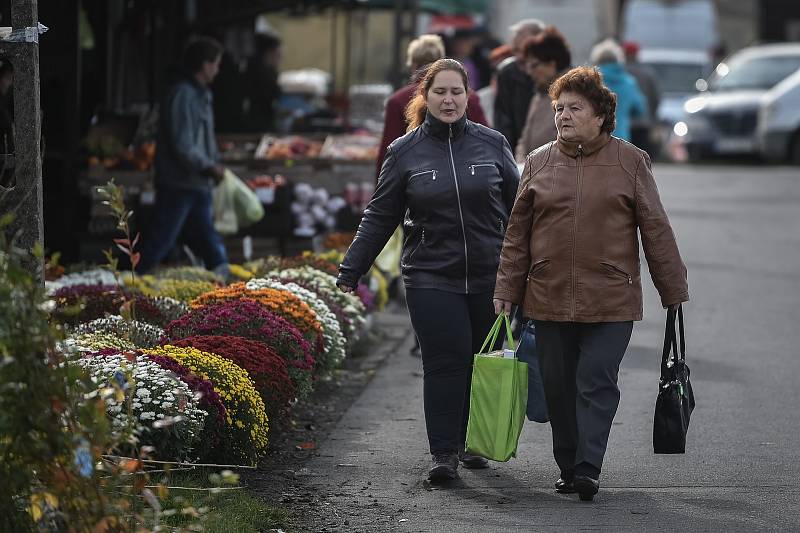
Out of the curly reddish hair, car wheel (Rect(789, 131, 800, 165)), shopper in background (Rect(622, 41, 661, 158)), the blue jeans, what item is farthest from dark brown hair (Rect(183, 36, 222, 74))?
car wheel (Rect(789, 131, 800, 165))

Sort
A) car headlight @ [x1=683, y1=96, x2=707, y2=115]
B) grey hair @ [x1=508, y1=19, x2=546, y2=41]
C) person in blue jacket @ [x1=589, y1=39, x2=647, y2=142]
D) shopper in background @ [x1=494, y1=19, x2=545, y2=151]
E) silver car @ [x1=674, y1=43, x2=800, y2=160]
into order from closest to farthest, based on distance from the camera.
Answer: shopper in background @ [x1=494, y1=19, x2=545, y2=151] < grey hair @ [x1=508, y1=19, x2=546, y2=41] < person in blue jacket @ [x1=589, y1=39, x2=647, y2=142] < silver car @ [x1=674, y1=43, x2=800, y2=160] < car headlight @ [x1=683, y1=96, x2=707, y2=115]

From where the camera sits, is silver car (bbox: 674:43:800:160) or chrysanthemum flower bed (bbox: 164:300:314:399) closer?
chrysanthemum flower bed (bbox: 164:300:314:399)

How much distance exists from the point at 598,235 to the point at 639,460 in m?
1.34

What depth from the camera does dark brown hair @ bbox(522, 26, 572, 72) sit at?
31.2ft

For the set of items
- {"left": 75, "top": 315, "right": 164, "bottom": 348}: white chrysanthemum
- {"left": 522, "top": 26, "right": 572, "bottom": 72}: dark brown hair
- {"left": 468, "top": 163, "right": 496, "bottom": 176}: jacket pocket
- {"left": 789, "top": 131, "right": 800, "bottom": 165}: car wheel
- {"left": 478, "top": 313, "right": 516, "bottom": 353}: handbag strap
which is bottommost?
{"left": 789, "top": 131, "right": 800, "bottom": 165}: car wheel

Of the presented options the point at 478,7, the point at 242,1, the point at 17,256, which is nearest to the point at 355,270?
the point at 17,256

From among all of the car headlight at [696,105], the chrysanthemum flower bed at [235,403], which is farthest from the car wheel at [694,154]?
the chrysanthemum flower bed at [235,403]

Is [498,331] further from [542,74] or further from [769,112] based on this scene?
[769,112]

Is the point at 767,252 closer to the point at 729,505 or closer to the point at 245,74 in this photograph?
the point at 245,74

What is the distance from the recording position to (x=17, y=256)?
4312 millimetres

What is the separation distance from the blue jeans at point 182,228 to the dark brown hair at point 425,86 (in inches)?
165

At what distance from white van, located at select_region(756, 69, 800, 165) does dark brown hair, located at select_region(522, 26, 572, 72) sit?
51.5 ft

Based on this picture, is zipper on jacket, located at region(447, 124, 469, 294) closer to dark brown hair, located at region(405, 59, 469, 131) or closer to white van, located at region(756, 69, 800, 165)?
dark brown hair, located at region(405, 59, 469, 131)

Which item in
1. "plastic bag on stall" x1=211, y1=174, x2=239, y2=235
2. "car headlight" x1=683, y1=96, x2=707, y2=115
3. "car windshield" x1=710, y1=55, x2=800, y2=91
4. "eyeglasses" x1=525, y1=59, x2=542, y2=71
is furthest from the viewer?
"car windshield" x1=710, y1=55, x2=800, y2=91
